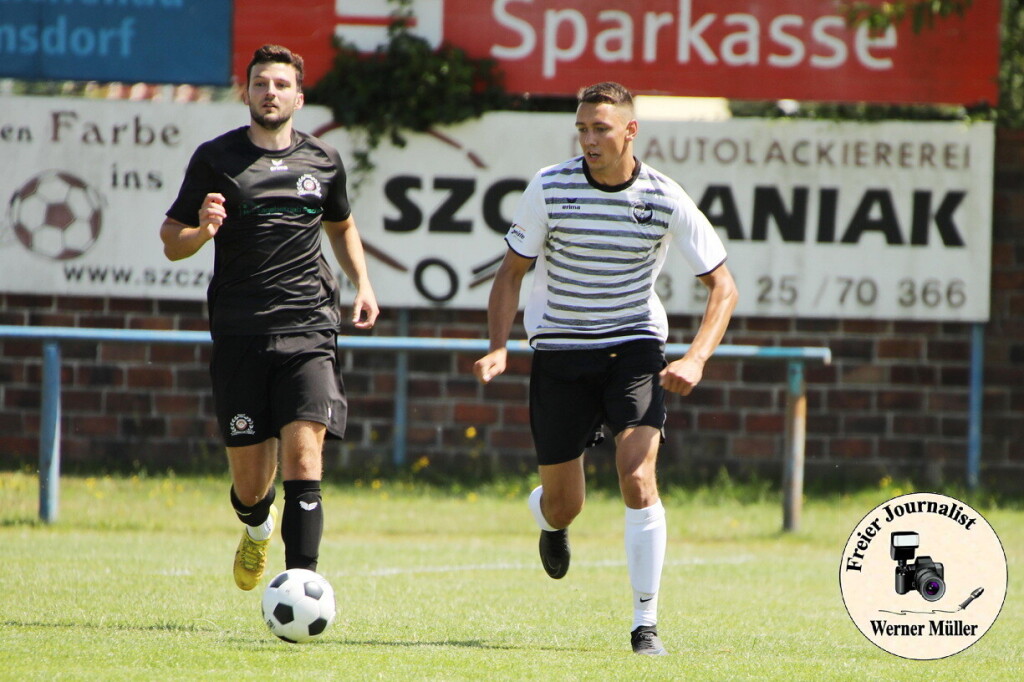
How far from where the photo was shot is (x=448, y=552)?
9555 millimetres

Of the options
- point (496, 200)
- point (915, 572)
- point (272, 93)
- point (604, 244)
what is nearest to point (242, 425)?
point (272, 93)

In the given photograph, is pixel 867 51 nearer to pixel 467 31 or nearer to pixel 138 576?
pixel 467 31

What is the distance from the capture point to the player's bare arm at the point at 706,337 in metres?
5.56

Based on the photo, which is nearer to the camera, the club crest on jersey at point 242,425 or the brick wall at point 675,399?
the club crest on jersey at point 242,425

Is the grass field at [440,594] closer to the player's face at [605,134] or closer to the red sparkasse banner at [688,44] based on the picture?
the player's face at [605,134]

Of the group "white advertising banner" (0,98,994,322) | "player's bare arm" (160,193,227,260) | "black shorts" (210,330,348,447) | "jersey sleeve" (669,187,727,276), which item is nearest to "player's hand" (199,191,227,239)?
"player's bare arm" (160,193,227,260)

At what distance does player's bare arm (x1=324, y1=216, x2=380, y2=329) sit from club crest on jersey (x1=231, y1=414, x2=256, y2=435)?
631 millimetres

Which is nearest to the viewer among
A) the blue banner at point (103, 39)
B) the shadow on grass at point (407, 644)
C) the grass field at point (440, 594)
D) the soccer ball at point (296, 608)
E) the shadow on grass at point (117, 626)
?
the grass field at point (440, 594)

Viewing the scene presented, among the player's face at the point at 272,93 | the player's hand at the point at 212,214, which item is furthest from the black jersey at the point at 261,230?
the player's hand at the point at 212,214

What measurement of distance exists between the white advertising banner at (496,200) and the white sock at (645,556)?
6473 millimetres

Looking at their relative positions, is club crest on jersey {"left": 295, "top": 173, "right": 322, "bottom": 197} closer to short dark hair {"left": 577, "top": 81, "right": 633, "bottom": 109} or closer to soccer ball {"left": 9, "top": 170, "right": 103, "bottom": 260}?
short dark hair {"left": 577, "top": 81, "right": 633, "bottom": 109}

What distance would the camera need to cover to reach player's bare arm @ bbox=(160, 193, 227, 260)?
573 centimetres

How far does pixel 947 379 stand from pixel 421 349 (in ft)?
16.1

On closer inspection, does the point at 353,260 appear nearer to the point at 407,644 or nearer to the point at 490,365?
the point at 490,365
